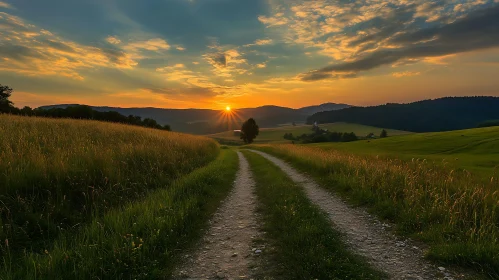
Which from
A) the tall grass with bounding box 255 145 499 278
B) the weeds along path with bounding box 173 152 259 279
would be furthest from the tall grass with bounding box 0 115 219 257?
the tall grass with bounding box 255 145 499 278

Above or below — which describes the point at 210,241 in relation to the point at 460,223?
below

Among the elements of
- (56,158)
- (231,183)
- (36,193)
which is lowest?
(231,183)

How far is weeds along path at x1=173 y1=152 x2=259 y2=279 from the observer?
5.03 metres

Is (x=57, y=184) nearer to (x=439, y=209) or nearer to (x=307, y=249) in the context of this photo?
(x=307, y=249)

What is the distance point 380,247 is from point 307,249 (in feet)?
6.53

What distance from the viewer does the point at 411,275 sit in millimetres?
4891

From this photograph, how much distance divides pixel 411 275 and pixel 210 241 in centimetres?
448

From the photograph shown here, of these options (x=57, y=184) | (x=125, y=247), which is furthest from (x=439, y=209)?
(x=57, y=184)

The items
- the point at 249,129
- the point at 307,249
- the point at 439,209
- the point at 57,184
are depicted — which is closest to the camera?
the point at 307,249

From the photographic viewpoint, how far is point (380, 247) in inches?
241

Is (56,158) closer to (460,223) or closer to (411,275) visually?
(411,275)

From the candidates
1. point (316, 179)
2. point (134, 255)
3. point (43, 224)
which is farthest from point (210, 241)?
point (316, 179)

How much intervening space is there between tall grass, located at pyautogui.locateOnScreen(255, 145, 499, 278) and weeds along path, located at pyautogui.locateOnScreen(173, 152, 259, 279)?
413 cm

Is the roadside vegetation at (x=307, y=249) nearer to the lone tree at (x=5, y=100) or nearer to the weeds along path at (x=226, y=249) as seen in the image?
the weeds along path at (x=226, y=249)
